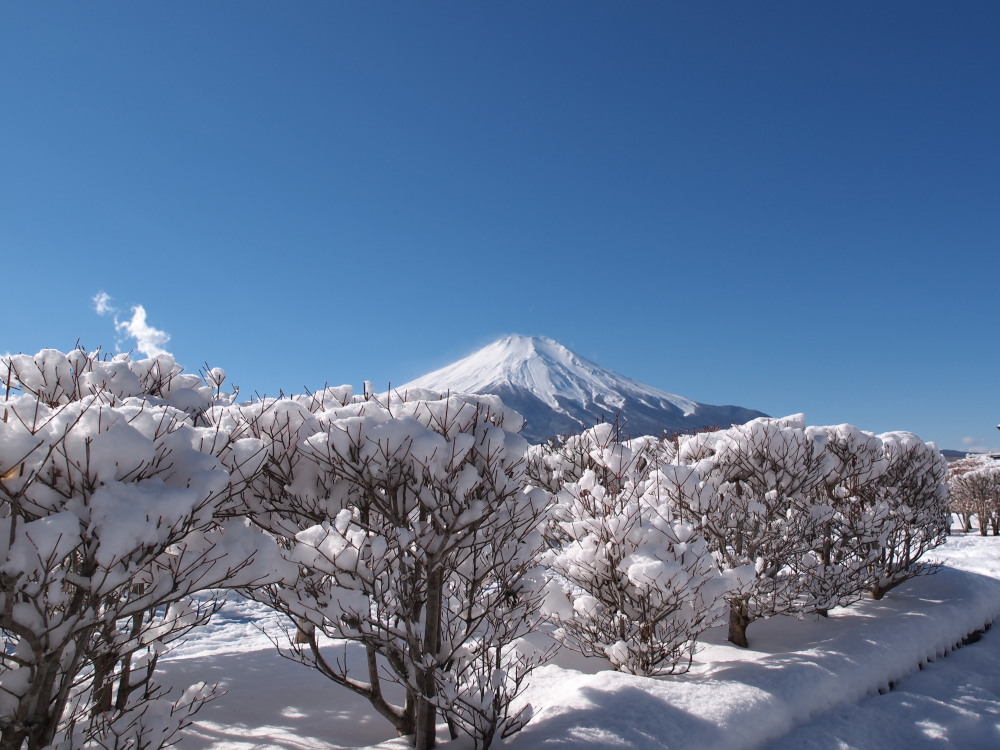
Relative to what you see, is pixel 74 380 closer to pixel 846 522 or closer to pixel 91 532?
pixel 91 532

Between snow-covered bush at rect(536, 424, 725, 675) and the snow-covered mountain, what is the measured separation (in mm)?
118909

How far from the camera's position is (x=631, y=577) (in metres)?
6.54

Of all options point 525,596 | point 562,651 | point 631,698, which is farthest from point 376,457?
point 562,651

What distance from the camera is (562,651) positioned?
30.5ft

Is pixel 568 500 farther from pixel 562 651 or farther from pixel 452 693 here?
pixel 452 693

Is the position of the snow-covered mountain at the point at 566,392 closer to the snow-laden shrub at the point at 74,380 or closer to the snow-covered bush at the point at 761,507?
the snow-covered bush at the point at 761,507

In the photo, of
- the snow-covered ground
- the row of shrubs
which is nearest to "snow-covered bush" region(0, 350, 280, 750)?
the row of shrubs

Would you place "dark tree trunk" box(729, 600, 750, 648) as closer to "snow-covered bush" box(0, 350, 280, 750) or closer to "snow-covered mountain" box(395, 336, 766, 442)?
"snow-covered bush" box(0, 350, 280, 750)

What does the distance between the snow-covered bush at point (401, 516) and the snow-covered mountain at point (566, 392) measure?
121644mm

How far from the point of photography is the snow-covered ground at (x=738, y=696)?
18.5 ft

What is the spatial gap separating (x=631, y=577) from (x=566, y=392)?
536 ft

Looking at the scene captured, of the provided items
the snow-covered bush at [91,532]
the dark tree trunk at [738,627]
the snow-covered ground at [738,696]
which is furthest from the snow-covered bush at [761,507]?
the snow-covered bush at [91,532]

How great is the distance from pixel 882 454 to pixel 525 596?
896 cm

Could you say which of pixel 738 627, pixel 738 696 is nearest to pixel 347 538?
pixel 738 696
